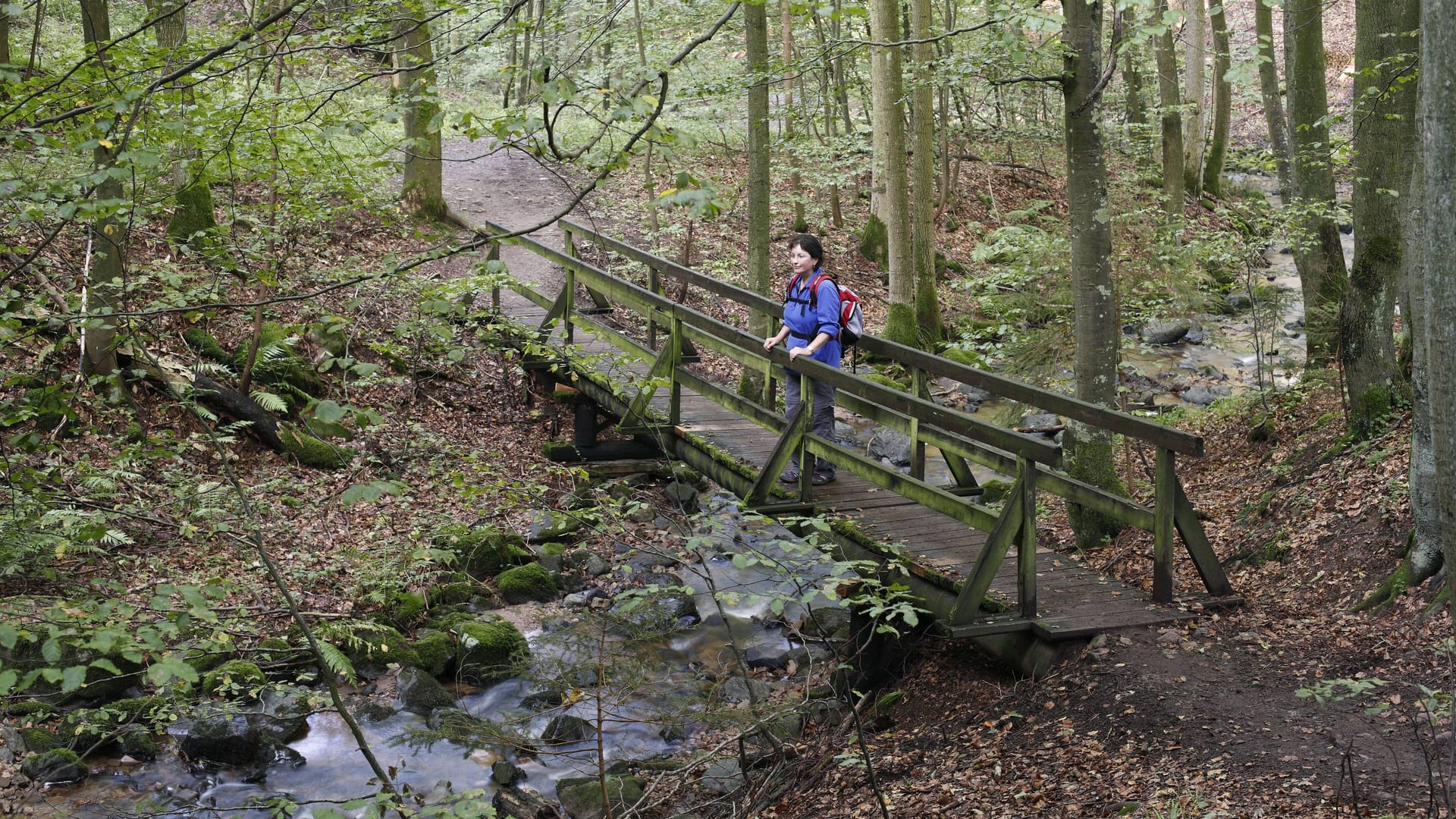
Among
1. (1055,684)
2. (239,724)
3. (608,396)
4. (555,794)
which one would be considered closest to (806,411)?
(1055,684)

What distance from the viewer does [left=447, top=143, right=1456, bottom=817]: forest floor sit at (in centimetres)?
430

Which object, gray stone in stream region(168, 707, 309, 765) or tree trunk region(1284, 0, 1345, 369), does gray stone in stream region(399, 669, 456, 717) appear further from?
tree trunk region(1284, 0, 1345, 369)

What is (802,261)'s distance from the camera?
735 centimetres

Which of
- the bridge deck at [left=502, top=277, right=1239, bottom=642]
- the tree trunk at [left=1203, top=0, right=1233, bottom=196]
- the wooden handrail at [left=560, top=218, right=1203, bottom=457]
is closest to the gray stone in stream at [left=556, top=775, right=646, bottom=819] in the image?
the bridge deck at [left=502, top=277, right=1239, bottom=642]

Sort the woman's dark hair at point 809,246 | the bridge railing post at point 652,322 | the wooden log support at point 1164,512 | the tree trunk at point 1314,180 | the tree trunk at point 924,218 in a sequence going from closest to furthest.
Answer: the wooden log support at point 1164,512, the woman's dark hair at point 809,246, the tree trunk at point 1314,180, the bridge railing post at point 652,322, the tree trunk at point 924,218

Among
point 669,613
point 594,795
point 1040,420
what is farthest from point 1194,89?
point 594,795

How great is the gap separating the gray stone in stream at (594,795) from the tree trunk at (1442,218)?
4659mm

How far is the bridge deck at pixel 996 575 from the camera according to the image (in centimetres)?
576

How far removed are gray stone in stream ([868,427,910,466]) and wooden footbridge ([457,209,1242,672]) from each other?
369 cm

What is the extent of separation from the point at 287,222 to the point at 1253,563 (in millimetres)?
9630

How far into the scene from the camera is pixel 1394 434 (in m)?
7.23

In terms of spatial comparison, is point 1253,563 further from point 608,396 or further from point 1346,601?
point 608,396

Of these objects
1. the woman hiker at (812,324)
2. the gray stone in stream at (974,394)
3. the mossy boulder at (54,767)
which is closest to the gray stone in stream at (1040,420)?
the gray stone in stream at (974,394)

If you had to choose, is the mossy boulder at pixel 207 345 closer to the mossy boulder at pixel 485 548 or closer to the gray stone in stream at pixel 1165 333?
the mossy boulder at pixel 485 548
